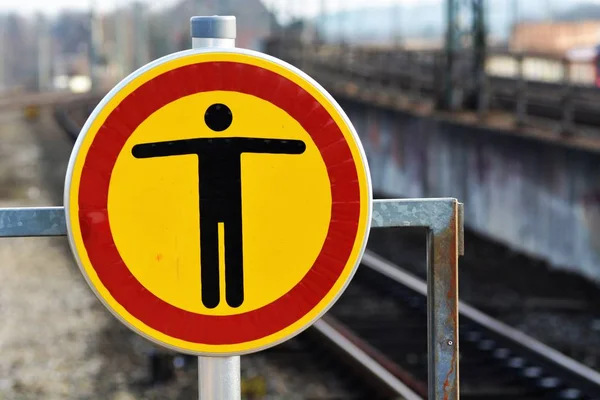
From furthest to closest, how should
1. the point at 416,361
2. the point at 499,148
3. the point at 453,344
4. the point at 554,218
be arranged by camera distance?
1. the point at 499,148
2. the point at 554,218
3. the point at 416,361
4. the point at 453,344

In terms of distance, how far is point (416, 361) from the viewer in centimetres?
780

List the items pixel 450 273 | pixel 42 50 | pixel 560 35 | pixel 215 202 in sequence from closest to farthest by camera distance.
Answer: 1. pixel 215 202
2. pixel 450 273
3. pixel 560 35
4. pixel 42 50

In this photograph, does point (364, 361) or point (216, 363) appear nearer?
point (216, 363)

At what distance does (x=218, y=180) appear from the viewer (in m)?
1.78

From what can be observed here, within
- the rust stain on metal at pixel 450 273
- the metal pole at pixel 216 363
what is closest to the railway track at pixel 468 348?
the rust stain on metal at pixel 450 273

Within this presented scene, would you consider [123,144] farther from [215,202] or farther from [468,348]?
[468,348]

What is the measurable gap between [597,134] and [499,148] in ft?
4.56

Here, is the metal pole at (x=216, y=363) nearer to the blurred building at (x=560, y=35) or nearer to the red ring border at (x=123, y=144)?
the red ring border at (x=123, y=144)

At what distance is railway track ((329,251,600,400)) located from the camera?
22.6 ft

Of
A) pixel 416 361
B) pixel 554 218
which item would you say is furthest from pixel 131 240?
pixel 554 218

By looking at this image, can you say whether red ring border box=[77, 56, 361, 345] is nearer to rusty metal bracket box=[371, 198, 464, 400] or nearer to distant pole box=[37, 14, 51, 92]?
rusty metal bracket box=[371, 198, 464, 400]

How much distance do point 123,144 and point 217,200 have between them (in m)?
0.17

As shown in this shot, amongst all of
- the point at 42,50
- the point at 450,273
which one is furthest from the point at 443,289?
the point at 42,50

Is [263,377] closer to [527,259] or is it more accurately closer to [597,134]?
[527,259]
